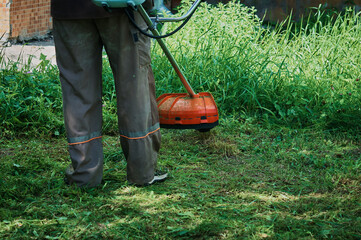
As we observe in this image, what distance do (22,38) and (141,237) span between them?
231 inches

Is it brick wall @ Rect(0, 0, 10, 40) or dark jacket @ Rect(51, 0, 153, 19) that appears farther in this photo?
brick wall @ Rect(0, 0, 10, 40)

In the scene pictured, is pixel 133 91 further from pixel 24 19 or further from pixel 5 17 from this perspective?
pixel 24 19

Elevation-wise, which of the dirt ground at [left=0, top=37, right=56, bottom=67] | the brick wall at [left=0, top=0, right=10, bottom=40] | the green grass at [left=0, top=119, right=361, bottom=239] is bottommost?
the dirt ground at [left=0, top=37, right=56, bottom=67]

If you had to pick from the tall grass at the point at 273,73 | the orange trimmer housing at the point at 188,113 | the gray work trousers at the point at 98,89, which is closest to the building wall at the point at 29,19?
the tall grass at the point at 273,73

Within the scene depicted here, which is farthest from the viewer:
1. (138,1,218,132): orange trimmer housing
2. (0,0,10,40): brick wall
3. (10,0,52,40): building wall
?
(10,0,52,40): building wall

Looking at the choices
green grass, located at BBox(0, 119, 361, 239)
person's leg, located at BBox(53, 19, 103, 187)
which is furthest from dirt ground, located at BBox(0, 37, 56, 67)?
person's leg, located at BBox(53, 19, 103, 187)

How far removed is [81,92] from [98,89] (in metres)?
0.13

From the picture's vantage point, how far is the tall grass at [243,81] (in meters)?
4.50

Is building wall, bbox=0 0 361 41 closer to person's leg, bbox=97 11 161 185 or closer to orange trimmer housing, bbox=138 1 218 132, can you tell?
orange trimmer housing, bbox=138 1 218 132

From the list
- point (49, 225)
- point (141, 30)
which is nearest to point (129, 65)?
point (141, 30)

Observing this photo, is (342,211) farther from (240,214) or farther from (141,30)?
(141,30)

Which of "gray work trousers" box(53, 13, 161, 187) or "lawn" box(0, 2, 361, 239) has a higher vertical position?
"gray work trousers" box(53, 13, 161, 187)

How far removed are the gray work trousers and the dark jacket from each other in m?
0.05

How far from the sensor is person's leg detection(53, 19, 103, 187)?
3.02 metres
